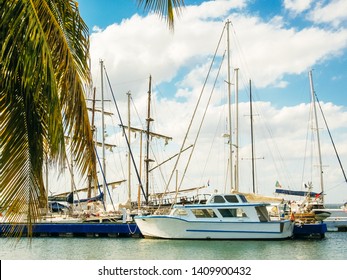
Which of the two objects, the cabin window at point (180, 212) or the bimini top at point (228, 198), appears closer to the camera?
the bimini top at point (228, 198)

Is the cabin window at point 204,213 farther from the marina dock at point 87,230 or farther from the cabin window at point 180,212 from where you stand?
the marina dock at point 87,230

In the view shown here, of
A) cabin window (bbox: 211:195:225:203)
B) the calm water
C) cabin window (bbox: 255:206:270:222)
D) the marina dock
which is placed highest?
cabin window (bbox: 211:195:225:203)

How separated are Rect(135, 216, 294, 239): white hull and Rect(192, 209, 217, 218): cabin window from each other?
1.19 ft

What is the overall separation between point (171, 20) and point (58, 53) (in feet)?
4.69

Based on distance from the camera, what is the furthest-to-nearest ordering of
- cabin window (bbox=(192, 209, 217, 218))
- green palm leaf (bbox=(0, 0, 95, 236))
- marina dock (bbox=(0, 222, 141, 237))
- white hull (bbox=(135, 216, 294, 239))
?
marina dock (bbox=(0, 222, 141, 237)) → cabin window (bbox=(192, 209, 217, 218)) → white hull (bbox=(135, 216, 294, 239)) → green palm leaf (bbox=(0, 0, 95, 236))

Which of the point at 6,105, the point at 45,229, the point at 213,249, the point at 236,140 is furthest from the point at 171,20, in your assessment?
the point at 45,229

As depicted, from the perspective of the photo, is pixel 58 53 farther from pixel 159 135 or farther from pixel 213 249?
pixel 159 135

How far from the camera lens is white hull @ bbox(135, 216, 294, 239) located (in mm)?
29703

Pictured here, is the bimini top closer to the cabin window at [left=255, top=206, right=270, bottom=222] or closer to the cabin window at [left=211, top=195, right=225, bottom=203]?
the cabin window at [left=211, top=195, right=225, bottom=203]

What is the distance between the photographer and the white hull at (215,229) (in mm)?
29703

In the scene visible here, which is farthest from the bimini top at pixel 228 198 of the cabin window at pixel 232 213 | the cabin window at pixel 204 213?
the cabin window at pixel 204 213

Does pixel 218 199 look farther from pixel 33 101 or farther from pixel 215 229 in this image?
pixel 33 101

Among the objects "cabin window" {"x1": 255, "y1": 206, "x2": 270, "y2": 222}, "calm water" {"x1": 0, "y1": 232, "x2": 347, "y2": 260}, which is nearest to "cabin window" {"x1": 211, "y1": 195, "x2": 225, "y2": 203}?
"cabin window" {"x1": 255, "y1": 206, "x2": 270, "y2": 222}
